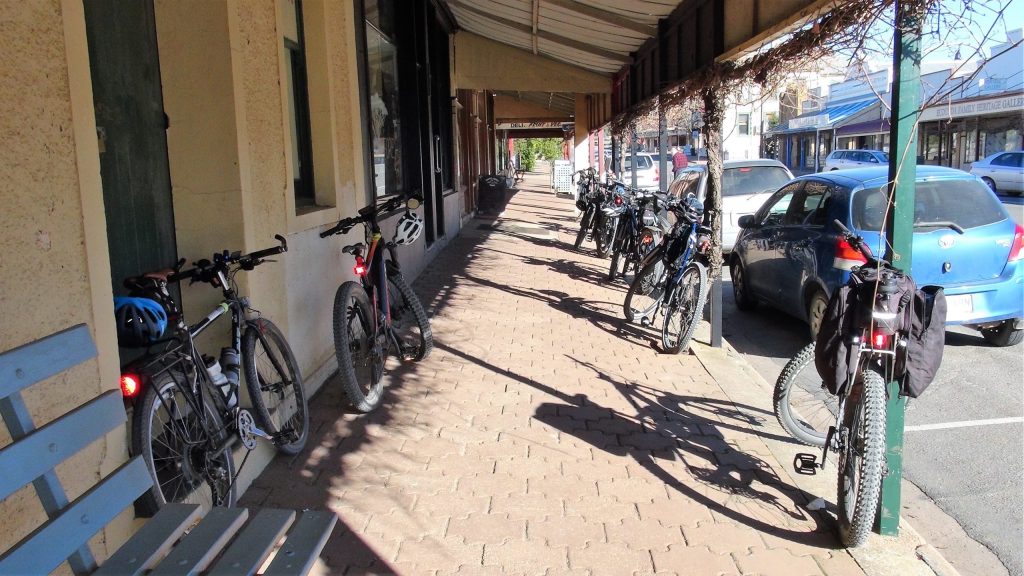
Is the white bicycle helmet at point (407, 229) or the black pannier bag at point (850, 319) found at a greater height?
the white bicycle helmet at point (407, 229)

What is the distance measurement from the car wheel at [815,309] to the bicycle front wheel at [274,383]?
180 inches

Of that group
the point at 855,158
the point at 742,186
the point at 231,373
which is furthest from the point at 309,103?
the point at 855,158

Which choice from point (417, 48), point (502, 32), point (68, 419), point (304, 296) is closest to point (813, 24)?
point (304, 296)

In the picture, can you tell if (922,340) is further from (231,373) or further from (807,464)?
(231,373)

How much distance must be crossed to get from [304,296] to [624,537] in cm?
276

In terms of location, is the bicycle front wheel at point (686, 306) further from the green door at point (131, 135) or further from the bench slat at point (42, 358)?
the bench slat at point (42, 358)

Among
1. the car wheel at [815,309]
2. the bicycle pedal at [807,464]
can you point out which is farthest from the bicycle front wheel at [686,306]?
the bicycle pedal at [807,464]

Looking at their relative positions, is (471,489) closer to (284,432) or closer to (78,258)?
(284,432)

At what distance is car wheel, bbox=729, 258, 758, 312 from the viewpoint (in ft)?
29.4

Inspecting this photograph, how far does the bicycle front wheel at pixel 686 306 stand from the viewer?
265 inches

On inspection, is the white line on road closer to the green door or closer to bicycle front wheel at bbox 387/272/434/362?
bicycle front wheel at bbox 387/272/434/362

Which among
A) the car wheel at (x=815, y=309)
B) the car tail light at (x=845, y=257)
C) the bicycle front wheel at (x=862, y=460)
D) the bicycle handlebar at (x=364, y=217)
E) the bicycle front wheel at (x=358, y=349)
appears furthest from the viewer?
the car wheel at (x=815, y=309)

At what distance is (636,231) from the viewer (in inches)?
413

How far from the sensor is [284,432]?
13.9 ft
